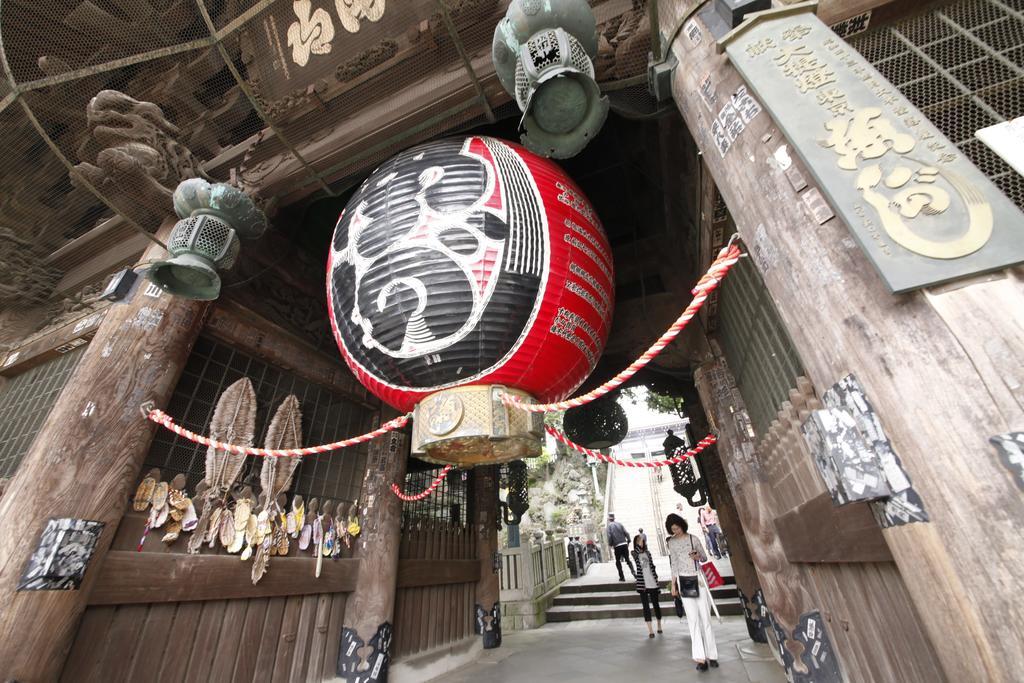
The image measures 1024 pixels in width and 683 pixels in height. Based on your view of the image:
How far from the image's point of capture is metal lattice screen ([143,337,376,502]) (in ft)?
12.3

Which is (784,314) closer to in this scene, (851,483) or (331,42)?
(851,483)

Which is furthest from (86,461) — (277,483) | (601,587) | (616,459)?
(601,587)

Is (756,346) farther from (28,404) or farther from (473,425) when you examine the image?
(28,404)

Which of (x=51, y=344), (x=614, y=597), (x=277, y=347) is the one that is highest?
(x=277, y=347)

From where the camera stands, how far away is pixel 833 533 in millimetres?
2176

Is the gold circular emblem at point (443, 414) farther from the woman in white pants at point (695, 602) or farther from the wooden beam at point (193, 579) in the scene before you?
the woman in white pants at point (695, 602)

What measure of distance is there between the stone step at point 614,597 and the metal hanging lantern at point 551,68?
32.0 feet

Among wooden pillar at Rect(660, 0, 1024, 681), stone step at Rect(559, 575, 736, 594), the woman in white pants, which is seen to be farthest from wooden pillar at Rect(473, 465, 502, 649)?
wooden pillar at Rect(660, 0, 1024, 681)

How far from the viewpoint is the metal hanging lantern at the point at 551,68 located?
2.42m

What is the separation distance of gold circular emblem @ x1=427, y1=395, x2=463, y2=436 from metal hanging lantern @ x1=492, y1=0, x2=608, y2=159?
1.64 metres

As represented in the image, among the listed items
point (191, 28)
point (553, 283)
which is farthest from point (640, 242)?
point (191, 28)

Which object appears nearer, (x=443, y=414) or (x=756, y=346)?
(x=443, y=414)

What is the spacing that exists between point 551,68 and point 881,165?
65.1 inches

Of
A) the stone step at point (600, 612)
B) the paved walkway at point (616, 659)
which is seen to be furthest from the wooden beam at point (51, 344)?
the stone step at point (600, 612)
